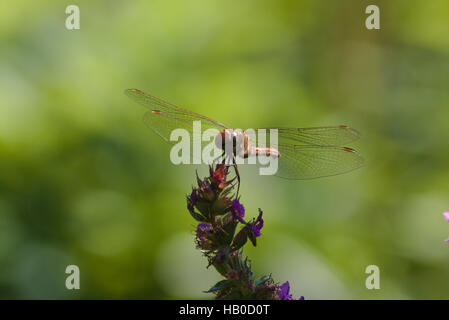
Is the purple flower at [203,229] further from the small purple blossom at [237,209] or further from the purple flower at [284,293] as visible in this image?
the purple flower at [284,293]

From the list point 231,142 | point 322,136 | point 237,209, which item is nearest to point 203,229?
point 237,209

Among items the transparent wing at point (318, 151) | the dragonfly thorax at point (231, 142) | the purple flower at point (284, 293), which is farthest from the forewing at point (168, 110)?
the purple flower at point (284, 293)

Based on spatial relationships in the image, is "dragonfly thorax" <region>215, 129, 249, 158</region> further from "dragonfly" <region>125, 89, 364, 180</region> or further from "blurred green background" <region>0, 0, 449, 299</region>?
"blurred green background" <region>0, 0, 449, 299</region>

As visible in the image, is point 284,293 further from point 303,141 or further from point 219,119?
point 219,119

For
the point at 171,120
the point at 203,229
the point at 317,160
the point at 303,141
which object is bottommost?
the point at 203,229

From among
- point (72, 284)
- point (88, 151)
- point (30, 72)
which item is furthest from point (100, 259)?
point (30, 72)

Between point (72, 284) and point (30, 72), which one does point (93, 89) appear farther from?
point (72, 284)
